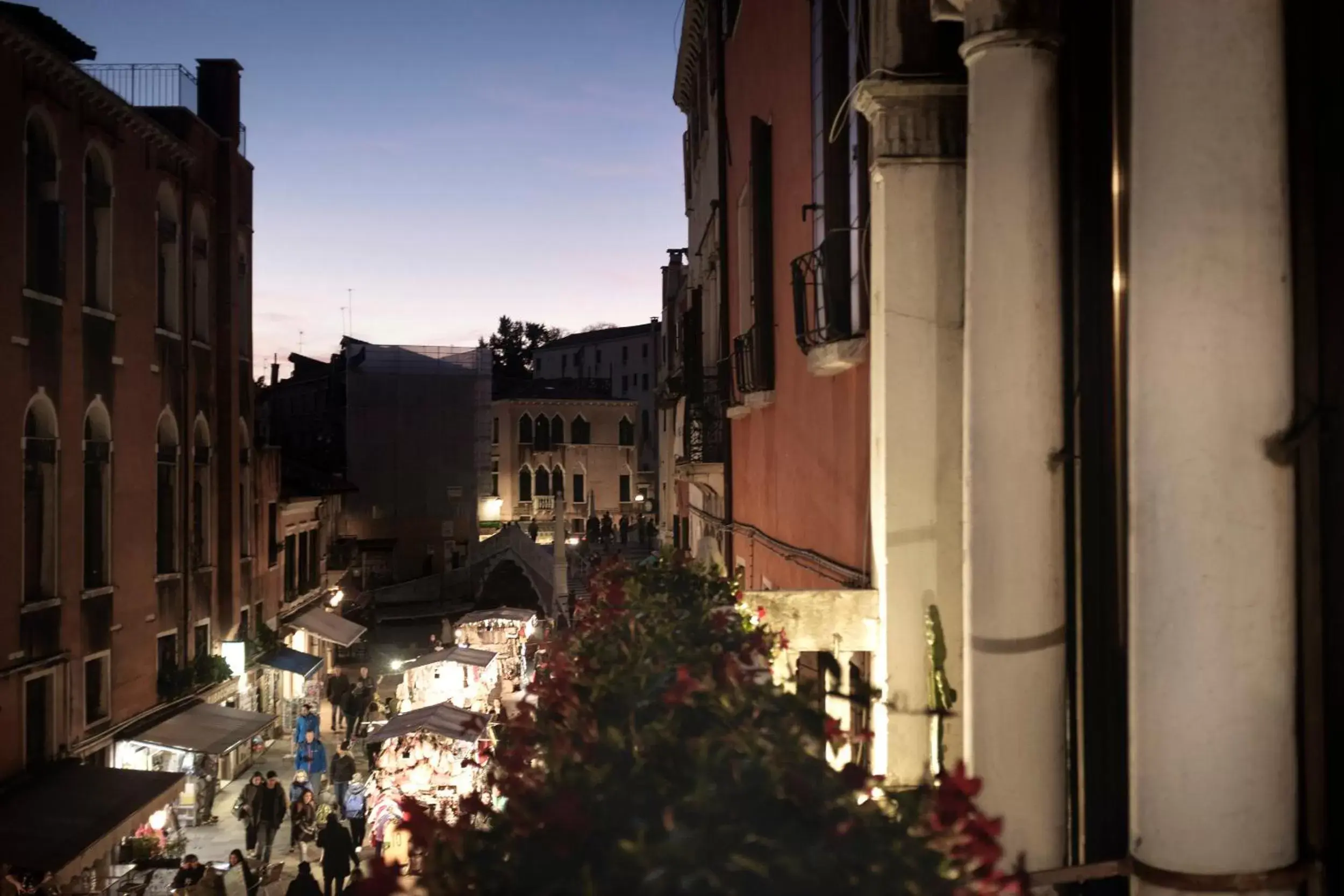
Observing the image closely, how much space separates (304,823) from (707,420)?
7028mm

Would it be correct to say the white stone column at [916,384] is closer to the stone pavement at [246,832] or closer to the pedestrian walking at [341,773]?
the stone pavement at [246,832]

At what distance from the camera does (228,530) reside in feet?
63.5

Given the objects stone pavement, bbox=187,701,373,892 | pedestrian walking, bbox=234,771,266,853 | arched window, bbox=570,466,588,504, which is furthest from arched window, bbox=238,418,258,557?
arched window, bbox=570,466,588,504

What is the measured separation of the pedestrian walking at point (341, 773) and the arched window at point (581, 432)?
145 ft

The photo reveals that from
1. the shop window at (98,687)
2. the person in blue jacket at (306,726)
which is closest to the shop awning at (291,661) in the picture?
the person in blue jacket at (306,726)

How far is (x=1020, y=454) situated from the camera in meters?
4.23

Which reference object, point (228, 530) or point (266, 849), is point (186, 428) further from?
point (266, 849)

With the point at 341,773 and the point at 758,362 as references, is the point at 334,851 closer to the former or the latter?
the point at 341,773

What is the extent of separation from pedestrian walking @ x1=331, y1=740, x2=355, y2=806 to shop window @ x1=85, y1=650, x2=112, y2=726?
2987 millimetres

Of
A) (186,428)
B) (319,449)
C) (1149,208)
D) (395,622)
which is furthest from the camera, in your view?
(319,449)

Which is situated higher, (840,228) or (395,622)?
(840,228)

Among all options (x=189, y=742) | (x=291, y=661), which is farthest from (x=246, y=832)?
(x=291, y=661)

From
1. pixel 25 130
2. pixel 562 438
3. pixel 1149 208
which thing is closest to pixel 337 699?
pixel 25 130

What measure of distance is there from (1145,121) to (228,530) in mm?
18536
